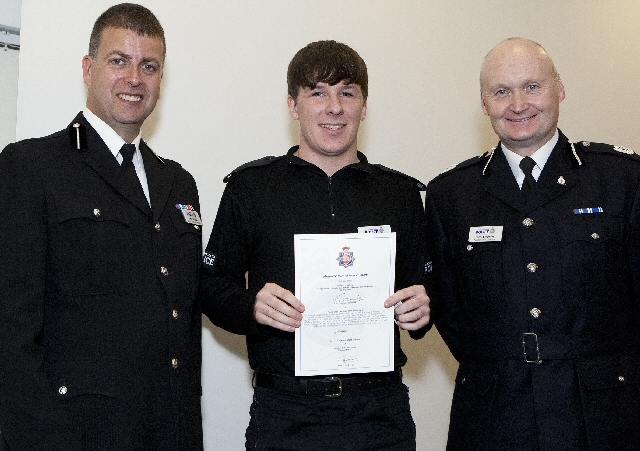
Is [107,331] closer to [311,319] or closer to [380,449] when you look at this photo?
[311,319]

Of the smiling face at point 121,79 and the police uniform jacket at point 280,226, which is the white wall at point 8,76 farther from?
the police uniform jacket at point 280,226

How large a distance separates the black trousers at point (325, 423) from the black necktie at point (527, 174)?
0.85m

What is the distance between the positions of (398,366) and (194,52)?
162 centimetres

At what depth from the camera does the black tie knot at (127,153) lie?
87.3 inches

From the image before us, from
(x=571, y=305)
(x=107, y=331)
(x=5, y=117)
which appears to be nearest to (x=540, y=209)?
(x=571, y=305)

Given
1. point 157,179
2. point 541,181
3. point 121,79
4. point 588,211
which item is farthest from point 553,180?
point 121,79

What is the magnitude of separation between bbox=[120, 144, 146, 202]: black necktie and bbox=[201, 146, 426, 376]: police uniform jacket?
1.25ft

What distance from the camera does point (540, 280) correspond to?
2320mm

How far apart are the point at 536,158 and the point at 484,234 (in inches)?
13.0

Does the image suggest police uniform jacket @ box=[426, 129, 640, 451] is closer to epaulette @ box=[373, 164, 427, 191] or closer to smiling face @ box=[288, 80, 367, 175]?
epaulette @ box=[373, 164, 427, 191]

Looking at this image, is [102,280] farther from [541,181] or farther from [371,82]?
[371,82]

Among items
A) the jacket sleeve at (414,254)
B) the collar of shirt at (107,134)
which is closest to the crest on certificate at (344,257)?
the jacket sleeve at (414,254)

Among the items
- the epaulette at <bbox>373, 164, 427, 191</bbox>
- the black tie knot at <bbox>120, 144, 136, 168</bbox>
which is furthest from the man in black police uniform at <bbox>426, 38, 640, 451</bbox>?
the black tie knot at <bbox>120, 144, 136, 168</bbox>

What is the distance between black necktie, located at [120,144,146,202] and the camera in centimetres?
219
